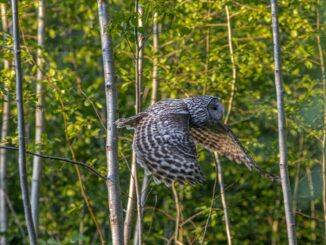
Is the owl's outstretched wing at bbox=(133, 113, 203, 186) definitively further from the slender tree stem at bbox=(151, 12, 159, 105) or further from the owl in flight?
the slender tree stem at bbox=(151, 12, 159, 105)

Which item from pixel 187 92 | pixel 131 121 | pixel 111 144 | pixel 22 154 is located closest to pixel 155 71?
pixel 187 92

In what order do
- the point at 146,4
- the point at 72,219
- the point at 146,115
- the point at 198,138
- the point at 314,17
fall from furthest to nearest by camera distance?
1. the point at 72,219
2. the point at 314,17
3. the point at 198,138
4. the point at 146,115
5. the point at 146,4

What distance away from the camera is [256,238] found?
1325cm

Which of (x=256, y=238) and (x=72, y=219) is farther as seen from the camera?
(x=256, y=238)

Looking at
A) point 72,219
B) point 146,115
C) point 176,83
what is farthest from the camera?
point 72,219

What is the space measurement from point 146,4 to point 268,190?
7.42 meters

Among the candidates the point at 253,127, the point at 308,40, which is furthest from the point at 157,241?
the point at 308,40

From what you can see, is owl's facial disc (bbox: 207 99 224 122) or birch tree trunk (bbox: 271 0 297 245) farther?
owl's facial disc (bbox: 207 99 224 122)

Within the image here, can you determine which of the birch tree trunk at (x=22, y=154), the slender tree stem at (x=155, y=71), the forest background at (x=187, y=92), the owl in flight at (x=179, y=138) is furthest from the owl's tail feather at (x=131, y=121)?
the slender tree stem at (x=155, y=71)

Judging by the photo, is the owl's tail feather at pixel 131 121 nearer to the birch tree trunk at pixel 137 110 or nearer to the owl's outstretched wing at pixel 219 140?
the birch tree trunk at pixel 137 110

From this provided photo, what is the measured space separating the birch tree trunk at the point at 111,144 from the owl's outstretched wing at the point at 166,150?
0.29 metres

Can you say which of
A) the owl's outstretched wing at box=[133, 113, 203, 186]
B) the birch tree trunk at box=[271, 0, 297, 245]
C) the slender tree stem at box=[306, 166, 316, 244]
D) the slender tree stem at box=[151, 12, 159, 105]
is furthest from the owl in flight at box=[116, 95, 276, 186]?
the slender tree stem at box=[306, 166, 316, 244]

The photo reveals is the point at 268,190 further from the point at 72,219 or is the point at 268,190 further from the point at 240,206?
the point at 72,219

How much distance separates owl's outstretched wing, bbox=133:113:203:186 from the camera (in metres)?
5.42
